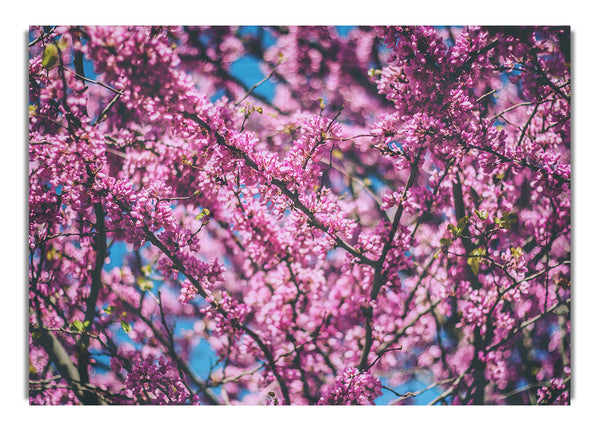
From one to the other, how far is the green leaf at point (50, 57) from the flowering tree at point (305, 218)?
11 mm

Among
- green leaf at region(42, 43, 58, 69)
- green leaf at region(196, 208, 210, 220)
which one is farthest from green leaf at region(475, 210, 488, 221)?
green leaf at region(42, 43, 58, 69)

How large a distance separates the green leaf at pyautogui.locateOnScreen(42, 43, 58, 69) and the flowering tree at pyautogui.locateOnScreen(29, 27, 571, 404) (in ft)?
0.03

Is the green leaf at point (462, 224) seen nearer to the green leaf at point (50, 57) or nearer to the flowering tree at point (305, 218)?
the flowering tree at point (305, 218)

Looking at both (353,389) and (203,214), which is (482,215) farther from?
(203,214)

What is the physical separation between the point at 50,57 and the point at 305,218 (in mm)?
1014

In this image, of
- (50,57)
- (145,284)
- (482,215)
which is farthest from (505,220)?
(50,57)

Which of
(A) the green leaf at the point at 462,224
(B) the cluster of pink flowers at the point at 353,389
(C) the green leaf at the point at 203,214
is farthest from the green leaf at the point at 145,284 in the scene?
(A) the green leaf at the point at 462,224

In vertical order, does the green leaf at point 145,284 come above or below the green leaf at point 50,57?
below

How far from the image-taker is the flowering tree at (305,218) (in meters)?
1.47

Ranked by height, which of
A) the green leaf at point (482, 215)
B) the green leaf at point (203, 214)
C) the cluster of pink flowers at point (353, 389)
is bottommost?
the cluster of pink flowers at point (353, 389)

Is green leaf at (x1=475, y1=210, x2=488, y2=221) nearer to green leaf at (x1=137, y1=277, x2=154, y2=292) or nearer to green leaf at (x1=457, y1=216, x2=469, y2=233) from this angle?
green leaf at (x1=457, y1=216, x2=469, y2=233)

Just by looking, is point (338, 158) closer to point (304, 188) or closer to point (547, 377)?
point (304, 188)

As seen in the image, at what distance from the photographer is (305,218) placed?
149cm

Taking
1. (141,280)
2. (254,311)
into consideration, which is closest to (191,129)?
(141,280)
